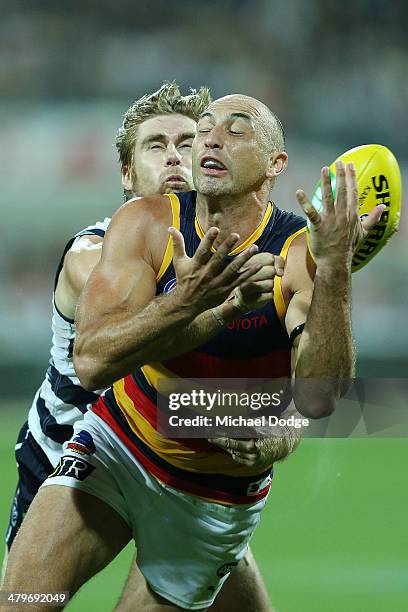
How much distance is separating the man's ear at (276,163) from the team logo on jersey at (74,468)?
1116 millimetres

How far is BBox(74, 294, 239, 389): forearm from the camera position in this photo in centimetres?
285

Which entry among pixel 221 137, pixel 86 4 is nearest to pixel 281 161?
pixel 221 137

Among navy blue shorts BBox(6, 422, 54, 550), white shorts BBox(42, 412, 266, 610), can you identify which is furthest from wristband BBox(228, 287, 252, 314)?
navy blue shorts BBox(6, 422, 54, 550)

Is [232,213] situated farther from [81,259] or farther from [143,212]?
[81,259]

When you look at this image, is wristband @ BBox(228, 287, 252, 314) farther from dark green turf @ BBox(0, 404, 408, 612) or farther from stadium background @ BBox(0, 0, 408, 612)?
stadium background @ BBox(0, 0, 408, 612)

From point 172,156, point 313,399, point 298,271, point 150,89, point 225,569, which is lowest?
point 225,569

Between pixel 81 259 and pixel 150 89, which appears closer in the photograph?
pixel 81 259

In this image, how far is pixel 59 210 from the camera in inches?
417

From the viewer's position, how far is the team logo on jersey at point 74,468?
328 cm

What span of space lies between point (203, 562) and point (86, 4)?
954 centimetres

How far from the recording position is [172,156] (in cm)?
448

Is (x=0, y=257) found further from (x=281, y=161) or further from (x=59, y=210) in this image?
(x=281, y=161)

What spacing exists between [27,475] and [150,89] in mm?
7650

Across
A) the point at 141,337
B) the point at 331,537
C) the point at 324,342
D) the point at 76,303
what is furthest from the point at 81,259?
the point at 331,537
